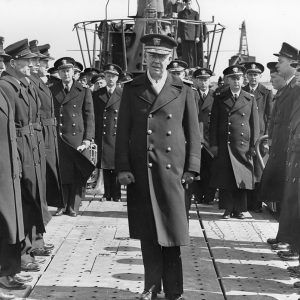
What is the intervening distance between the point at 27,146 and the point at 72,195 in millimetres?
3672

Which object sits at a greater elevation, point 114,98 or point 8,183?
point 8,183

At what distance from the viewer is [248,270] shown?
272 inches

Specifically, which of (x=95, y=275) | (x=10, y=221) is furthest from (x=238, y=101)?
(x=10, y=221)

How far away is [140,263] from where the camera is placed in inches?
278

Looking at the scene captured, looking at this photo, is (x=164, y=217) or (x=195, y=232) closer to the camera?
(x=164, y=217)

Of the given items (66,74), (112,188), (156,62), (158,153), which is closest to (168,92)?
(156,62)

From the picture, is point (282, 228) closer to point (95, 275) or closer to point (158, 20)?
point (95, 275)

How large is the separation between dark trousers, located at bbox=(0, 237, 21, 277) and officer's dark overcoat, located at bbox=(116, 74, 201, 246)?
36.8 inches

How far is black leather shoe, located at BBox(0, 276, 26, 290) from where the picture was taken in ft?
19.8

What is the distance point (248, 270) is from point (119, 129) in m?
2.03

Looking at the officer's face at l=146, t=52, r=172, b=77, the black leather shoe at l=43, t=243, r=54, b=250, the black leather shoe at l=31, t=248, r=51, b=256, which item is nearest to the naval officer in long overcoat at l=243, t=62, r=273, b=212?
the black leather shoe at l=43, t=243, r=54, b=250

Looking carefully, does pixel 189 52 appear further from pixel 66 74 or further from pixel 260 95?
pixel 66 74

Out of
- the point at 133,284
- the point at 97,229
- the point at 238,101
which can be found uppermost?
the point at 238,101

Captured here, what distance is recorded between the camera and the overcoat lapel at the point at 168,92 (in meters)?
5.75
